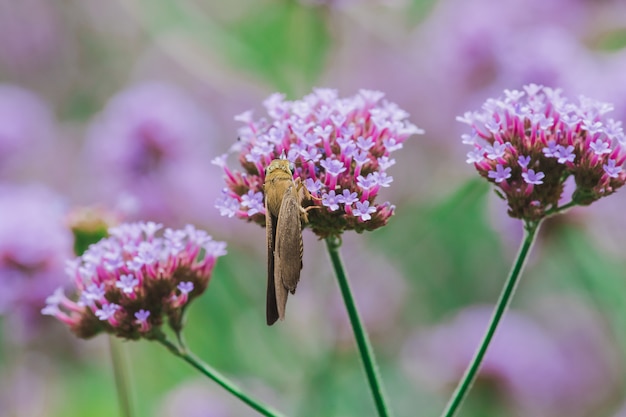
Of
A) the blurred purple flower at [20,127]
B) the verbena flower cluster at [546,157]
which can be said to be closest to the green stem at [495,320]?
the verbena flower cluster at [546,157]

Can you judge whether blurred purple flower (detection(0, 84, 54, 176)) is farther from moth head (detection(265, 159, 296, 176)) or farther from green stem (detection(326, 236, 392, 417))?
green stem (detection(326, 236, 392, 417))

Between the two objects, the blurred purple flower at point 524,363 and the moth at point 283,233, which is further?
the blurred purple flower at point 524,363

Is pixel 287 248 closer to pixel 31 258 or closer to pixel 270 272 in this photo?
pixel 270 272

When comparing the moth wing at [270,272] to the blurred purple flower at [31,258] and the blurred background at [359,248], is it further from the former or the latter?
the blurred purple flower at [31,258]

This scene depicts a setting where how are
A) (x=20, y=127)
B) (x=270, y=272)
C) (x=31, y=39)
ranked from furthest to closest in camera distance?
1. (x=31, y=39)
2. (x=20, y=127)
3. (x=270, y=272)

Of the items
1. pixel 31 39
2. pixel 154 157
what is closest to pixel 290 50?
pixel 154 157
